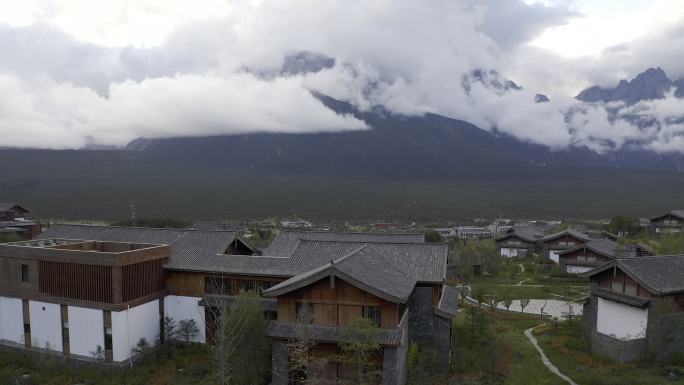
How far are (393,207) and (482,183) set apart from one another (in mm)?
65410

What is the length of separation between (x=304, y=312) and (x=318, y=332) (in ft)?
3.23

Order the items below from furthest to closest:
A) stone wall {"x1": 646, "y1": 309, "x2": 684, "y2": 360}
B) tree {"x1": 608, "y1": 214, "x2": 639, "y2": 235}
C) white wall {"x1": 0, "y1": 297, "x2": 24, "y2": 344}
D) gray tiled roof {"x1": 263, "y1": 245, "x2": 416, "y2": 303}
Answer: tree {"x1": 608, "y1": 214, "x2": 639, "y2": 235} < white wall {"x1": 0, "y1": 297, "x2": 24, "y2": 344} < stone wall {"x1": 646, "y1": 309, "x2": 684, "y2": 360} < gray tiled roof {"x1": 263, "y1": 245, "x2": 416, "y2": 303}

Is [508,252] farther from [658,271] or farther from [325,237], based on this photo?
[658,271]

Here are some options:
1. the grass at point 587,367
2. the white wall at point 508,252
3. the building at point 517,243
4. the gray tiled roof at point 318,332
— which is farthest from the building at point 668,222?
the gray tiled roof at point 318,332

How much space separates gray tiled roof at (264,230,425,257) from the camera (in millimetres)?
33281

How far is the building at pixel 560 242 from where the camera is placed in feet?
206

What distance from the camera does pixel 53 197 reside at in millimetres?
108000

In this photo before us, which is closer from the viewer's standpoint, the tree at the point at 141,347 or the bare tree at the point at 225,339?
the bare tree at the point at 225,339

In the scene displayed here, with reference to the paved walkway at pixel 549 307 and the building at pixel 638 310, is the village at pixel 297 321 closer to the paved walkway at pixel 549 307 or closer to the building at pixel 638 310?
the building at pixel 638 310

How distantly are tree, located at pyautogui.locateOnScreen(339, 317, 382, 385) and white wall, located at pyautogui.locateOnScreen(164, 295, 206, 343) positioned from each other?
1022cm

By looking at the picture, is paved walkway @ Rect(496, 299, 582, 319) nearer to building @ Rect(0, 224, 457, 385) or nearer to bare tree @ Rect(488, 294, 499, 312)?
bare tree @ Rect(488, 294, 499, 312)

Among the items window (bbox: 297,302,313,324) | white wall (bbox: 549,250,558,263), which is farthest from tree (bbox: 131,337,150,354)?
white wall (bbox: 549,250,558,263)

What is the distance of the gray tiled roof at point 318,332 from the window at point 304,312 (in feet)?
0.80

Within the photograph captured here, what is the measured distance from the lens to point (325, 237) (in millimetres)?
36156
